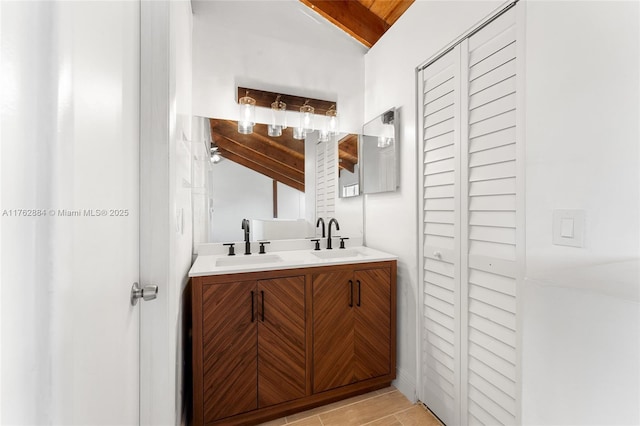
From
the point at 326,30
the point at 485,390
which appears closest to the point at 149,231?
the point at 485,390

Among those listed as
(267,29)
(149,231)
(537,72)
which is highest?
(267,29)

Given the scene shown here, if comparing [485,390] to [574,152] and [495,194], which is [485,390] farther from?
[574,152]

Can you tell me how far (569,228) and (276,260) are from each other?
1.53 meters

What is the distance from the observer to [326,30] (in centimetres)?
227

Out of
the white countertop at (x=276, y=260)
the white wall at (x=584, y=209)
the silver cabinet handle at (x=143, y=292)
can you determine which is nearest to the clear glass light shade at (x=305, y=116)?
the white countertop at (x=276, y=260)

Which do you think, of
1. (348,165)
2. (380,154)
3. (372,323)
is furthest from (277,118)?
(372,323)

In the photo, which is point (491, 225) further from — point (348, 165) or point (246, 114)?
point (246, 114)

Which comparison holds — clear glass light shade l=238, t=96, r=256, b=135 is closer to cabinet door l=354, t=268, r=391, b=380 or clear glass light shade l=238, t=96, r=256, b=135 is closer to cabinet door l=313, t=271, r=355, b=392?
cabinet door l=313, t=271, r=355, b=392

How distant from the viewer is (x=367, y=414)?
1.67 m

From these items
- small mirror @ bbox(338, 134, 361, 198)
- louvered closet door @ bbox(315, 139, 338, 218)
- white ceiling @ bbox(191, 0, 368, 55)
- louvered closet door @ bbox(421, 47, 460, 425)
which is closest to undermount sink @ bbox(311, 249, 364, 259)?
louvered closet door @ bbox(315, 139, 338, 218)

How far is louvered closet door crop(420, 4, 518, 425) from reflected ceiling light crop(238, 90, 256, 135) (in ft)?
4.10

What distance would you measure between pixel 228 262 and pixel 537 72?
1.81 metres

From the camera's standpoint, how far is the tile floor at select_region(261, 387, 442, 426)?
5.29ft

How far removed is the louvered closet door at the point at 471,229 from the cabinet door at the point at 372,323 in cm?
25
